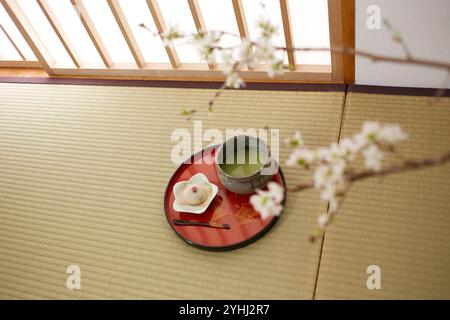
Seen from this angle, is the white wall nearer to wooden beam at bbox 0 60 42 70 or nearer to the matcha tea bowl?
Result: the matcha tea bowl

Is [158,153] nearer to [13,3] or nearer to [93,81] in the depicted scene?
[93,81]

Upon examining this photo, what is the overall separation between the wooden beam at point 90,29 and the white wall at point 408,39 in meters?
1.31

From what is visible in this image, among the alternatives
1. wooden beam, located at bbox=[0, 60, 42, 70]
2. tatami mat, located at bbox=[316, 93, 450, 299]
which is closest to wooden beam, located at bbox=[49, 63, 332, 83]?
wooden beam, located at bbox=[0, 60, 42, 70]

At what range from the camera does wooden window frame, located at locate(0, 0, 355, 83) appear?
1.74 m

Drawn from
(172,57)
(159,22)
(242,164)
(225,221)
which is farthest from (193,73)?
(225,221)

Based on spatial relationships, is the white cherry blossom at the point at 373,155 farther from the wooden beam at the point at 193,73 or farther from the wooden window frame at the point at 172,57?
the wooden beam at the point at 193,73

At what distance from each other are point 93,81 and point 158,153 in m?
0.75

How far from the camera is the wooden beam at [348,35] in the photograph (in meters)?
1.63

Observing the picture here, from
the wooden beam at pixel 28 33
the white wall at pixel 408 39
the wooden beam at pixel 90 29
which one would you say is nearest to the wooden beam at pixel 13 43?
the wooden beam at pixel 28 33

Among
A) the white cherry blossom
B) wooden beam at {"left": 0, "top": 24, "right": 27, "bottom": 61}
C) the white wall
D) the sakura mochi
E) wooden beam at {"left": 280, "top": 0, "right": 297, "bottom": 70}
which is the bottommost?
the white cherry blossom

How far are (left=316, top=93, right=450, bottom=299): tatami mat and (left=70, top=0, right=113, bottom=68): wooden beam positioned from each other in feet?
4.93

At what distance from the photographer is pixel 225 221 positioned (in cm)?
145

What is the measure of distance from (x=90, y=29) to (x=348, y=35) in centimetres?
130

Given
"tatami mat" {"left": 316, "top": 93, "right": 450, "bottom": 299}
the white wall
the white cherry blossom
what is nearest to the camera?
the white cherry blossom
